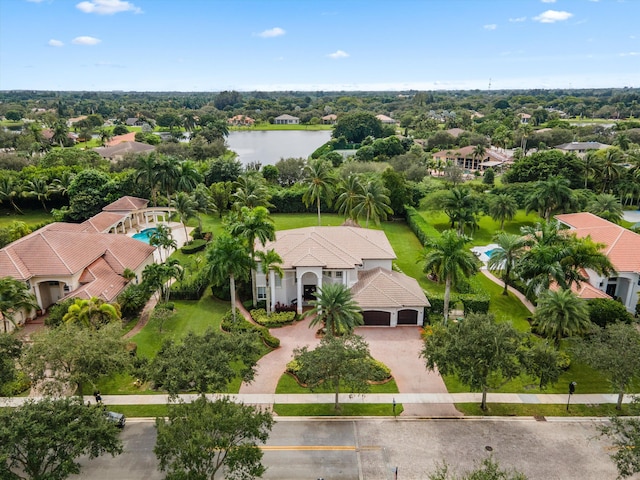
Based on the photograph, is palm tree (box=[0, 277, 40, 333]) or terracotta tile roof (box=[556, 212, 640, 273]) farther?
terracotta tile roof (box=[556, 212, 640, 273])

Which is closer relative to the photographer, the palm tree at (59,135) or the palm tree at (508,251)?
the palm tree at (508,251)

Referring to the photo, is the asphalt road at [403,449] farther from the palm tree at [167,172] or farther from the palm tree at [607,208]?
the palm tree at [167,172]

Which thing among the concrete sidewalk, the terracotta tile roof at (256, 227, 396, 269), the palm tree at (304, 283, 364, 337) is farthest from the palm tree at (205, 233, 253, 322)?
the concrete sidewalk

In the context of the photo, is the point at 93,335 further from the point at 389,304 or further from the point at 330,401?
the point at 389,304

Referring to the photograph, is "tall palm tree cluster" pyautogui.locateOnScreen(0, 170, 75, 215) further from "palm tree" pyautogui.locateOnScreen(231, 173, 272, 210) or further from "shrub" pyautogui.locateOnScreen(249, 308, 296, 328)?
"shrub" pyautogui.locateOnScreen(249, 308, 296, 328)

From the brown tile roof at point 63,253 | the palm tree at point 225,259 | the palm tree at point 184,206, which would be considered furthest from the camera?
the palm tree at point 184,206

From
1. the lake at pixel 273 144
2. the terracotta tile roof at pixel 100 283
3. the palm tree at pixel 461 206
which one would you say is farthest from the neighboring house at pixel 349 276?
the lake at pixel 273 144

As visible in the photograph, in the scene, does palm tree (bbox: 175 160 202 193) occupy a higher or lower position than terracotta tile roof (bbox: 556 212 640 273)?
higher
